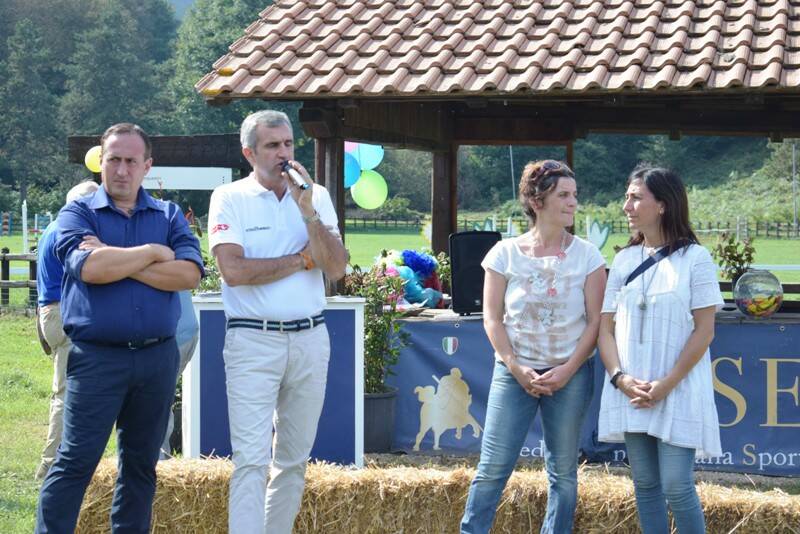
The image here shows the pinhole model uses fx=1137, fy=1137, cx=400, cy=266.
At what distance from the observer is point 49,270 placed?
213 inches

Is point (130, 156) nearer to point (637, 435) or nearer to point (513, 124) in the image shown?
point (637, 435)

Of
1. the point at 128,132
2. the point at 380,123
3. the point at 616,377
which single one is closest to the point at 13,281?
the point at 380,123

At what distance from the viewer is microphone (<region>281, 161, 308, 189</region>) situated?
416 cm

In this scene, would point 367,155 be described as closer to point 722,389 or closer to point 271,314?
point 722,389

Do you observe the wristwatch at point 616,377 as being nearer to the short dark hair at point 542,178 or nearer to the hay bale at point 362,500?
the short dark hair at point 542,178

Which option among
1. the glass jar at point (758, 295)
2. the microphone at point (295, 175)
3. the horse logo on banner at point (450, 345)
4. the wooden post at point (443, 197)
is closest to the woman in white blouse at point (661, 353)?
the microphone at point (295, 175)

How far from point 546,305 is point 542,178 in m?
0.50

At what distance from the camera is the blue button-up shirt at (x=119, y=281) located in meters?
4.07

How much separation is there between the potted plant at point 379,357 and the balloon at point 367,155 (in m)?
5.82

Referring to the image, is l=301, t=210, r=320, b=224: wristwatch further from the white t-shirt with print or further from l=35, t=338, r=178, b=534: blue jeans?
the white t-shirt with print

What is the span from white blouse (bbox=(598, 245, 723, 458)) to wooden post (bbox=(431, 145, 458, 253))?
6.42m

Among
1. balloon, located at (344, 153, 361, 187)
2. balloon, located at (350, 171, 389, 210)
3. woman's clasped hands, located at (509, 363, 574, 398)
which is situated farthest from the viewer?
balloon, located at (350, 171, 389, 210)

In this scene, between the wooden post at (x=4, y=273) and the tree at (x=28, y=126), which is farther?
the tree at (x=28, y=126)

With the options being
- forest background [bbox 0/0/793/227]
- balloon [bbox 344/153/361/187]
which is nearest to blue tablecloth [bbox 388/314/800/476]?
balloon [bbox 344/153/361/187]
